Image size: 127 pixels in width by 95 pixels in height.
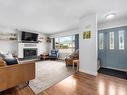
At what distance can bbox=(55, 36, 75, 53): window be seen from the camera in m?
6.82

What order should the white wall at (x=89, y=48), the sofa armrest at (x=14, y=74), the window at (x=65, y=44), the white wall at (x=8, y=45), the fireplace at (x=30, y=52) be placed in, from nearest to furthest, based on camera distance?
the sofa armrest at (x=14, y=74), the white wall at (x=89, y=48), the white wall at (x=8, y=45), the fireplace at (x=30, y=52), the window at (x=65, y=44)

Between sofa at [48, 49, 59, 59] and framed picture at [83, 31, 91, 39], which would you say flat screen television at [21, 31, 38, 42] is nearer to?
sofa at [48, 49, 59, 59]

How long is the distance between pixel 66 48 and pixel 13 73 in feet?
17.8

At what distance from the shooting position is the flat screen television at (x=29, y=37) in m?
6.30

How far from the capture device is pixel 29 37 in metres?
6.62

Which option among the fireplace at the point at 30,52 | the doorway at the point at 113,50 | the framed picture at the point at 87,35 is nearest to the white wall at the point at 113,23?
the doorway at the point at 113,50

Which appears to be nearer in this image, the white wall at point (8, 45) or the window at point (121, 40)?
the window at point (121, 40)

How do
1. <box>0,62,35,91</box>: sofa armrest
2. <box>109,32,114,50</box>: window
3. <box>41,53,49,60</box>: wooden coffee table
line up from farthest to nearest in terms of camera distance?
1. <box>41,53,49,60</box>: wooden coffee table
2. <box>109,32,114,50</box>: window
3. <box>0,62,35,91</box>: sofa armrest

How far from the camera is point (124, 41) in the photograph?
13.0 feet

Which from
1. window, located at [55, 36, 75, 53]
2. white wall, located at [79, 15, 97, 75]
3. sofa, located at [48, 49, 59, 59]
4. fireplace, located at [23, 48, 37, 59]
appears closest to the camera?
white wall, located at [79, 15, 97, 75]

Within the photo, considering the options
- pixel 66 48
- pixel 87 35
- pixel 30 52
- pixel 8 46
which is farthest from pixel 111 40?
pixel 8 46

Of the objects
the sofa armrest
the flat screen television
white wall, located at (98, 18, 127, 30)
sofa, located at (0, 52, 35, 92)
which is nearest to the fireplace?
the flat screen television

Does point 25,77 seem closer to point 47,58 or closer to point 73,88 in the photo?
point 73,88

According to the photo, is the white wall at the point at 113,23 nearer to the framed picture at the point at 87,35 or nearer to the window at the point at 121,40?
the window at the point at 121,40
